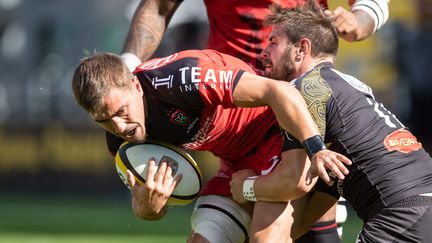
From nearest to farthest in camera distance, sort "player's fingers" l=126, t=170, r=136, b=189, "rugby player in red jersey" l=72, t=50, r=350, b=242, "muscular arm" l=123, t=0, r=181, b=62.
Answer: "rugby player in red jersey" l=72, t=50, r=350, b=242, "player's fingers" l=126, t=170, r=136, b=189, "muscular arm" l=123, t=0, r=181, b=62

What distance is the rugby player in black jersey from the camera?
523 centimetres

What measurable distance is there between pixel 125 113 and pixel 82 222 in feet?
Answer: 19.5

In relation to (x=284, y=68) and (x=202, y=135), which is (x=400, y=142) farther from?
(x=202, y=135)

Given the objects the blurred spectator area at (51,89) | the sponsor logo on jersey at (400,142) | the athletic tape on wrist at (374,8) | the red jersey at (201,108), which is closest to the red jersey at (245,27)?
the athletic tape on wrist at (374,8)

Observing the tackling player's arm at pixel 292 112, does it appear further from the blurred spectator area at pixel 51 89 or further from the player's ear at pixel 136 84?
the blurred spectator area at pixel 51 89

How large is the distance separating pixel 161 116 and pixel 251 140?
0.62 meters

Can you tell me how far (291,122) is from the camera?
5.25 m

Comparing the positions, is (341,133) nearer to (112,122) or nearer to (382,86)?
(112,122)

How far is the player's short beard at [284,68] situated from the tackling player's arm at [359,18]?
0.47m

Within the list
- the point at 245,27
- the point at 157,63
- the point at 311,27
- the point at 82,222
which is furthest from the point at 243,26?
the point at 82,222

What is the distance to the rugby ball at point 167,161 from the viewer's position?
5.89m

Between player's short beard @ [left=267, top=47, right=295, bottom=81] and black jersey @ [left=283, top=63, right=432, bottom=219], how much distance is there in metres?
0.30

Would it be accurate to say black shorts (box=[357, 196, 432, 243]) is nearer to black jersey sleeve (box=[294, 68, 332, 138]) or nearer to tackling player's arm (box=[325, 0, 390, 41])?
black jersey sleeve (box=[294, 68, 332, 138])

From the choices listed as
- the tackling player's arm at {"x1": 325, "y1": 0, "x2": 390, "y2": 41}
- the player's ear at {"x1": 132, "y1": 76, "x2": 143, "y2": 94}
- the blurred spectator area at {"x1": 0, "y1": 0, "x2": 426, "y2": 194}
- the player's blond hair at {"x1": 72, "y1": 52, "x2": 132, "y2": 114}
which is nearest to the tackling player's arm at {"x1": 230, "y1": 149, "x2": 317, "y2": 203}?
the player's ear at {"x1": 132, "y1": 76, "x2": 143, "y2": 94}
